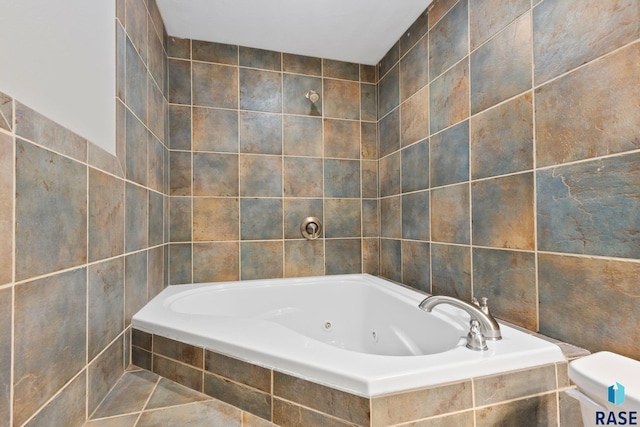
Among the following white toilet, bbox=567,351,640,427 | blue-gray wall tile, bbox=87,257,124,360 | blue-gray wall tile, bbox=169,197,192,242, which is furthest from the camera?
blue-gray wall tile, bbox=169,197,192,242

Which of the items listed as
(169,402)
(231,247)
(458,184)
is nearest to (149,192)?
(231,247)

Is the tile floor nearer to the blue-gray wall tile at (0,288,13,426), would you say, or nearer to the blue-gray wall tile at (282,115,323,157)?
the blue-gray wall tile at (0,288,13,426)

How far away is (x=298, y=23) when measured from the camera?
185cm

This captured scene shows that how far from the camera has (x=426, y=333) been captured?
1347 mm

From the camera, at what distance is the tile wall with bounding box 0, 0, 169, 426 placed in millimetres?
669

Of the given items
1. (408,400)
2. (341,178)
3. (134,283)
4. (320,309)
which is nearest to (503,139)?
(408,400)

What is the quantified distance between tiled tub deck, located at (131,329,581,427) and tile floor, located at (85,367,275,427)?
0.11 ft

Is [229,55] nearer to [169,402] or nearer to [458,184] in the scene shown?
[458,184]

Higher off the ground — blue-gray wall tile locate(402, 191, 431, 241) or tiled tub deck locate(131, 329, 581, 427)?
blue-gray wall tile locate(402, 191, 431, 241)

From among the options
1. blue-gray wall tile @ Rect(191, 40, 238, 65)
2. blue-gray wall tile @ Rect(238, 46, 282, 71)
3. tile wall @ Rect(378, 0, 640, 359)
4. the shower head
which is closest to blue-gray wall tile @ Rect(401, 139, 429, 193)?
tile wall @ Rect(378, 0, 640, 359)

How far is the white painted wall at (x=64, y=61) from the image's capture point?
68cm

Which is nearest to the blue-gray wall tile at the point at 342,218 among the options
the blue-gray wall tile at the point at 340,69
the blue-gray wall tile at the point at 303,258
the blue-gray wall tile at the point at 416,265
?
the blue-gray wall tile at the point at 303,258

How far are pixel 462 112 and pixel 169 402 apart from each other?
1.72 metres

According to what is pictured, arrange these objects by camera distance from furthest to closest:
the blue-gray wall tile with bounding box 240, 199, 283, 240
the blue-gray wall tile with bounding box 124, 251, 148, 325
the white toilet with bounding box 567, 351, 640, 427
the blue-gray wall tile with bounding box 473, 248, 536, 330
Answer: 1. the blue-gray wall tile with bounding box 240, 199, 283, 240
2. the blue-gray wall tile with bounding box 124, 251, 148, 325
3. the blue-gray wall tile with bounding box 473, 248, 536, 330
4. the white toilet with bounding box 567, 351, 640, 427
